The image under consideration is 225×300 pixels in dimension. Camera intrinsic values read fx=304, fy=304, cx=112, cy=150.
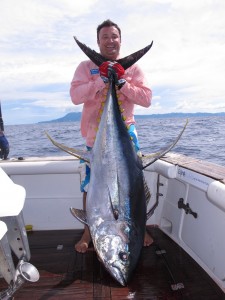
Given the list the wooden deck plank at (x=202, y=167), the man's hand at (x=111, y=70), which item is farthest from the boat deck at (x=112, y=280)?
the man's hand at (x=111, y=70)

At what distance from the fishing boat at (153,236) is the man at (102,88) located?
0.40 meters

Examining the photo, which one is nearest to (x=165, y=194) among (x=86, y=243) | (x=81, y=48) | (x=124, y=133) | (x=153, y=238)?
(x=153, y=238)

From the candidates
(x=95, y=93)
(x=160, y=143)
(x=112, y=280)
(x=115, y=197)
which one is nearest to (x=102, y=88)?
(x=95, y=93)

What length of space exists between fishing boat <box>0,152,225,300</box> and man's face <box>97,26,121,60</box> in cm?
116

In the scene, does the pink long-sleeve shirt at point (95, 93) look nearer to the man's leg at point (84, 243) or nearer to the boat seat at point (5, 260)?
the man's leg at point (84, 243)

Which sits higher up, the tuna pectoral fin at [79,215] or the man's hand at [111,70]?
the man's hand at [111,70]

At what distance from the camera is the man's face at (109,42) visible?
8.52 ft

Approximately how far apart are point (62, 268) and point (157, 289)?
0.84 m

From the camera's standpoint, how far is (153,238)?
124 inches

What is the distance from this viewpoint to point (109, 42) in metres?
2.61

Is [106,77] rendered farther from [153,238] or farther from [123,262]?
Answer: [153,238]

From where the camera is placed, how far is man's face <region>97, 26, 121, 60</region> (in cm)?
260

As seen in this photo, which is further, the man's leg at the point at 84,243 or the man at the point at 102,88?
the man's leg at the point at 84,243

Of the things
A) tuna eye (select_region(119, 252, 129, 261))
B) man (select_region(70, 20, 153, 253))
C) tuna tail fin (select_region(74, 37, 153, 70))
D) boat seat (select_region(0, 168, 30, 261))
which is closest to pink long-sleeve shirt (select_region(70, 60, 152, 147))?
man (select_region(70, 20, 153, 253))
